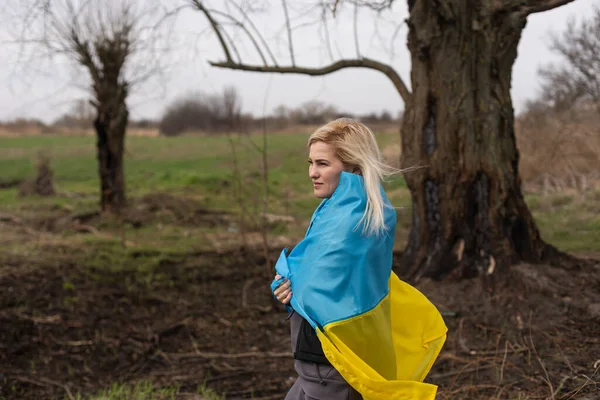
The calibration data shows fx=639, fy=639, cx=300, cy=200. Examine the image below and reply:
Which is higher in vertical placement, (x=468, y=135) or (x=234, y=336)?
(x=468, y=135)

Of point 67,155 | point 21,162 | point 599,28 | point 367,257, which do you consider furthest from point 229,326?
point 67,155

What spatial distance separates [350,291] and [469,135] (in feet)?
13.4

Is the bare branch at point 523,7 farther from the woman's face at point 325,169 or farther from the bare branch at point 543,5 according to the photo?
the woman's face at point 325,169

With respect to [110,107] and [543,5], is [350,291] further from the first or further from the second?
[110,107]

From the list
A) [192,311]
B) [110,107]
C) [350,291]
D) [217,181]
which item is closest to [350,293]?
[350,291]

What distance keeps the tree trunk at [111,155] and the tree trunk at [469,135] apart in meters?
7.42

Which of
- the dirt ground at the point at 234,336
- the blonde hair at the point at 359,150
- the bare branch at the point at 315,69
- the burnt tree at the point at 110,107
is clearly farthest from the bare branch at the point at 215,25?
the burnt tree at the point at 110,107

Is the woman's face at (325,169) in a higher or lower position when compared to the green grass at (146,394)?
higher

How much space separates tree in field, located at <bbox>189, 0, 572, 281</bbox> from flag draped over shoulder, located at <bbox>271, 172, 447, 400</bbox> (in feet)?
12.5

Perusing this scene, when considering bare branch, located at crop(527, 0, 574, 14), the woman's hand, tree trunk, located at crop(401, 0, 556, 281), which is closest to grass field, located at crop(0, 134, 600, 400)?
tree trunk, located at crop(401, 0, 556, 281)

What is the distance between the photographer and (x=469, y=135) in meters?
6.08

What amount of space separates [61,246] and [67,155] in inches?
Answer: 739

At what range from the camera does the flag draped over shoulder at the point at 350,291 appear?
2336 millimetres

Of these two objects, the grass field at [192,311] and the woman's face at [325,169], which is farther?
the grass field at [192,311]
